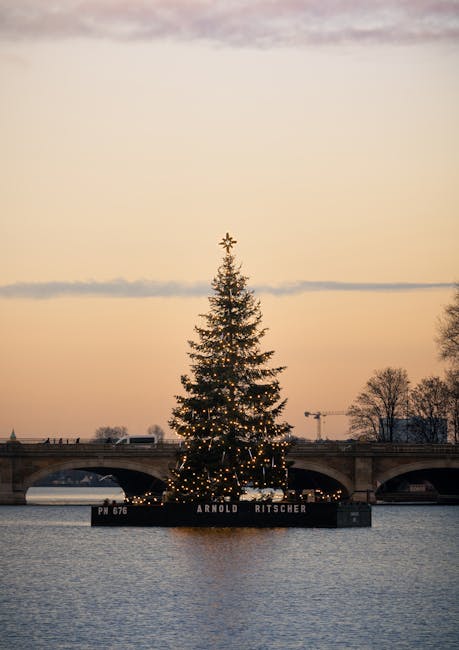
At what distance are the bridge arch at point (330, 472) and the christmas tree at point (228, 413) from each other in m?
43.4

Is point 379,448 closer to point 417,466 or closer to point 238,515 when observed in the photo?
point 417,466

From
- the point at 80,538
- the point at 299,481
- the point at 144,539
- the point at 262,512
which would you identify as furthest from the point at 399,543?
the point at 299,481

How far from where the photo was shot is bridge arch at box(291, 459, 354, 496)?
5551 inches

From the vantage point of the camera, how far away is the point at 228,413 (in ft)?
317

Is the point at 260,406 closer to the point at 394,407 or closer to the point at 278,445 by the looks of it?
the point at 278,445

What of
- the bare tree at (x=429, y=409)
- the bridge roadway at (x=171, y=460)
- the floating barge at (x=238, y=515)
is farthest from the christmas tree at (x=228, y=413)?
the bare tree at (x=429, y=409)

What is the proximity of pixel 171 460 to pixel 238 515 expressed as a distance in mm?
47226

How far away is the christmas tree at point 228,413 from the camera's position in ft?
316

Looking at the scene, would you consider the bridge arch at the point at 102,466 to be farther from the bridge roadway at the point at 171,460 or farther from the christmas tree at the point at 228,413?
the christmas tree at the point at 228,413

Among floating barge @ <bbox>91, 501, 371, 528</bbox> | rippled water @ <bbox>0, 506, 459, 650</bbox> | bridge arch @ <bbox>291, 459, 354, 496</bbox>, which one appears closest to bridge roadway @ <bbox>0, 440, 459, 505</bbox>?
bridge arch @ <bbox>291, 459, 354, 496</bbox>

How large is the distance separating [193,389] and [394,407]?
7950 centimetres

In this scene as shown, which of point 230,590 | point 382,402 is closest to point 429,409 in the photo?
point 382,402

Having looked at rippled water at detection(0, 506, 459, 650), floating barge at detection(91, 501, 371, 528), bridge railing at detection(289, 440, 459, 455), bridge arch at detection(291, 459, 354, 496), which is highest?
bridge railing at detection(289, 440, 459, 455)

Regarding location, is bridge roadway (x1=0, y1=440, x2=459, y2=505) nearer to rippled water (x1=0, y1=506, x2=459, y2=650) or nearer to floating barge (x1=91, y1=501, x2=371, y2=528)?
rippled water (x1=0, y1=506, x2=459, y2=650)
